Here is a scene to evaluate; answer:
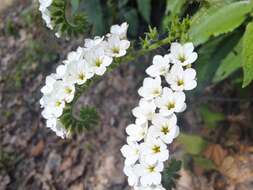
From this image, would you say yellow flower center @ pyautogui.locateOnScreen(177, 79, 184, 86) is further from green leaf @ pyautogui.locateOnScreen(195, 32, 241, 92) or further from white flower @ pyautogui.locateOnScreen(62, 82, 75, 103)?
green leaf @ pyautogui.locateOnScreen(195, 32, 241, 92)

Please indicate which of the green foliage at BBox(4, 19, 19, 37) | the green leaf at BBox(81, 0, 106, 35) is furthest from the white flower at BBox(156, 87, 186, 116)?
the green foliage at BBox(4, 19, 19, 37)

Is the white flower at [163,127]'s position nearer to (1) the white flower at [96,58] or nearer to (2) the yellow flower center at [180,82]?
(2) the yellow flower center at [180,82]

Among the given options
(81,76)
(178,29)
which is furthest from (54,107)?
(178,29)

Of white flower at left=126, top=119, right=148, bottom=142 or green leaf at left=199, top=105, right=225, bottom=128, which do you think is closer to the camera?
white flower at left=126, top=119, right=148, bottom=142

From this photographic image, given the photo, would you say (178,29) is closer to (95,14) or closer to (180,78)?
(180,78)

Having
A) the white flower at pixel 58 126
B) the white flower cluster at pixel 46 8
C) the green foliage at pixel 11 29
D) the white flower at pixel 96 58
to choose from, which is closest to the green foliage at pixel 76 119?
the white flower at pixel 58 126

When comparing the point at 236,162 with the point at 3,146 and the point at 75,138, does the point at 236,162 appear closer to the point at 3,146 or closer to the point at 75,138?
the point at 75,138

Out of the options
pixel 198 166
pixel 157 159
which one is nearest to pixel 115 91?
pixel 198 166
